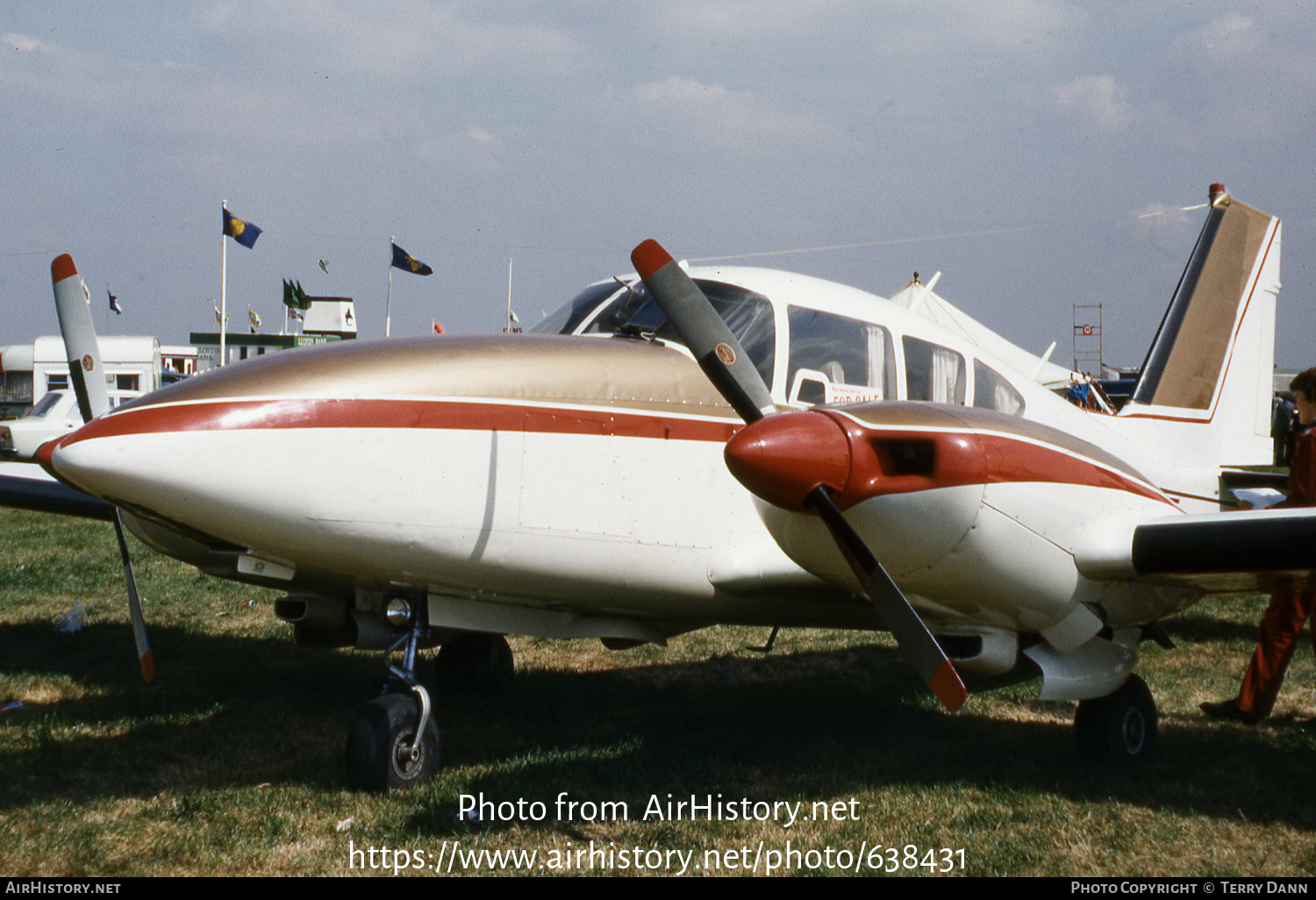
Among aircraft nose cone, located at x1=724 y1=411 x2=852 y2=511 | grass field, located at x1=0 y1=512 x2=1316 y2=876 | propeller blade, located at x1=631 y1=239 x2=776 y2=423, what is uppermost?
propeller blade, located at x1=631 y1=239 x2=776 y2=423

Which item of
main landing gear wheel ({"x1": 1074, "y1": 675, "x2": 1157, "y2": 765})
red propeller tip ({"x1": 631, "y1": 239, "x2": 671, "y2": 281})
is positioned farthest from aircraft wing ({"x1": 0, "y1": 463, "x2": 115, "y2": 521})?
main landing gear wheel ({"x1": 1074, "y1": 675, "x2": 1157, "y2": 765})

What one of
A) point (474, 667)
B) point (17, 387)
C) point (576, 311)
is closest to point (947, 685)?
point (576, 311)

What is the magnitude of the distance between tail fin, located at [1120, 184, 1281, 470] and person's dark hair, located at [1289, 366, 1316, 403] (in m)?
1.39

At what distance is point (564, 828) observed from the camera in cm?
479

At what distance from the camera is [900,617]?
4293 mm

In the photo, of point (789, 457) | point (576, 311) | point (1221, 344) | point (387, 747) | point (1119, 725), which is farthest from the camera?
point (1221, 344)

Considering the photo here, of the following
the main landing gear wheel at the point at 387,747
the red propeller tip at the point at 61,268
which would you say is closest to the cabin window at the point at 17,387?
the red propeller tip at the point at 61,268

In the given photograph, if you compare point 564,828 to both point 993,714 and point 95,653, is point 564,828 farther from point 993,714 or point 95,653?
Answer: point 95,653

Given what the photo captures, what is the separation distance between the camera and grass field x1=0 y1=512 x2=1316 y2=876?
178 inches

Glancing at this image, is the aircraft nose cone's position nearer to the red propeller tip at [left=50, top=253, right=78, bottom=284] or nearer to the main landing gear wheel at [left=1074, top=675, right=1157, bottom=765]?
the main landing gear wheel at [left=1074, top=675, right=1157, bottom=765]

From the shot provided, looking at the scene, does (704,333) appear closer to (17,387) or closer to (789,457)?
(789,457)

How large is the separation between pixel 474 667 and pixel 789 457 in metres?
4.18

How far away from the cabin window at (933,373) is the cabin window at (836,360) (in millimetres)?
139

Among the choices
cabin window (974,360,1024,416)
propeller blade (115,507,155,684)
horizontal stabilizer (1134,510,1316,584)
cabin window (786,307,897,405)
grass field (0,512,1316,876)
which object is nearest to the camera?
horizontal stabilizer (1134,510,1316,584)
